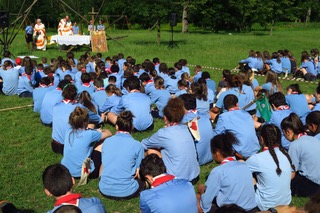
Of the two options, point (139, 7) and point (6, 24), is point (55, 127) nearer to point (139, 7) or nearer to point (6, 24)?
point (6, 24)

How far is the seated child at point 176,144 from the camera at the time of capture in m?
5.29

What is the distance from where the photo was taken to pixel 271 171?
177 inches

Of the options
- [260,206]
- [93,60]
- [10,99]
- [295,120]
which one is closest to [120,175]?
[260,206]

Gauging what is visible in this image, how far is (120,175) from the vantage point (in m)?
5.14

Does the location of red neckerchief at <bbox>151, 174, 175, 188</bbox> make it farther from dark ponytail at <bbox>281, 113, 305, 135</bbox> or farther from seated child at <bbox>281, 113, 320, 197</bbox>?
dark ponytail at <bbox>281, 113, 305, 135</bbox>

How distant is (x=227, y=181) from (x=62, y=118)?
340cm

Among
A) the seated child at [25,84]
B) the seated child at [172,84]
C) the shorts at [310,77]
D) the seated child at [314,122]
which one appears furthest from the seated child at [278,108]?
the shorts at [310,77]

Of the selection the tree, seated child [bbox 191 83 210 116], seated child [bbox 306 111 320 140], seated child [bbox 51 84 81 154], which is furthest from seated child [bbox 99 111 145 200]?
the tree

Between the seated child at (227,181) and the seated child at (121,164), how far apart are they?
116cm

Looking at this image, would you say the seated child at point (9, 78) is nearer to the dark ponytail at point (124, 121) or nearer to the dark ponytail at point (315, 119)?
the dark ponytail at point (124, 121)

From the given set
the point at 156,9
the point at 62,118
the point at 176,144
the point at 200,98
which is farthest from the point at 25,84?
the point at 156,9

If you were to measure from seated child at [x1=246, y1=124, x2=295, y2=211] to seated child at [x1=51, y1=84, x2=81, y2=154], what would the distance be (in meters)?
3.35

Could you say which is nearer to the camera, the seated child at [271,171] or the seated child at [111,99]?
the seated child at [271,171]

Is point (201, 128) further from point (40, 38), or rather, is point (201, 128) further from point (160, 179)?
point (40, 38)
